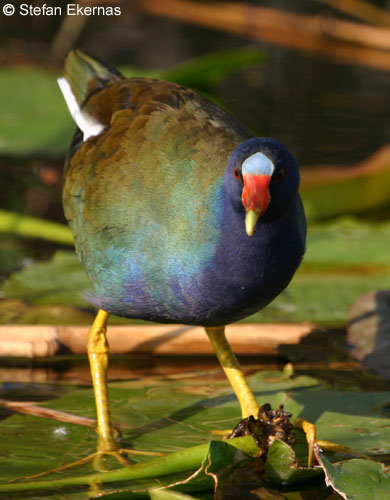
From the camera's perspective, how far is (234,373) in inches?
106

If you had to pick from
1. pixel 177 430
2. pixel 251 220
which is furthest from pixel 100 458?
pixel 251 220

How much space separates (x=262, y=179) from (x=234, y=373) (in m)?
0.82

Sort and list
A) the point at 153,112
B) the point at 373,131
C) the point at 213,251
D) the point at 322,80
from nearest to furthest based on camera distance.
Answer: the point at 213,251, the point at 153,112, the point at 373,131, the point at 322,80

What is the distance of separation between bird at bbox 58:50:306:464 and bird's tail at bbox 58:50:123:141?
0.25m

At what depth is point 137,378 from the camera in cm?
292

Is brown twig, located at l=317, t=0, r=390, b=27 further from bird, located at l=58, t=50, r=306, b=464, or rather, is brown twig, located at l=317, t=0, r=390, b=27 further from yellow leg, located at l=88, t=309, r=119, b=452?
yellow leg, located at l=88, t=309, r=119, b=452


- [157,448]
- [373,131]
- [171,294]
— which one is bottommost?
[157,448]

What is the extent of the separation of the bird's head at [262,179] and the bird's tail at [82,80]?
2.86 ft

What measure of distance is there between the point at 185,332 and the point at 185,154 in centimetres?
85

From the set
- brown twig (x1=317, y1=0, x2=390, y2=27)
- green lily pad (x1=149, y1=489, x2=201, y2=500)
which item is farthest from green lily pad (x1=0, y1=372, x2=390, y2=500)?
brown twig (x1=317, y1=0, x2=390, y2=27)

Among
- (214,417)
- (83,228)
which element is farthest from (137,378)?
(83,228)

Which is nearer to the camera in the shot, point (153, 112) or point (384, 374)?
point (153, 112)

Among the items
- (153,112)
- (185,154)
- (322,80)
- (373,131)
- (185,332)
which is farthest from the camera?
(322,80)

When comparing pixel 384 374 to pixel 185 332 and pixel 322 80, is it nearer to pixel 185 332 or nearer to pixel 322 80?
pixel 185 332
